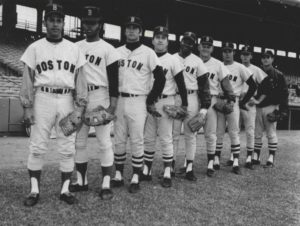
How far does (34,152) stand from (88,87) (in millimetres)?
833

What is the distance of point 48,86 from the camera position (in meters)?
3.18

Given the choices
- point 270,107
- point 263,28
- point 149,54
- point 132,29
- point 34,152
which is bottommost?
point 34,152

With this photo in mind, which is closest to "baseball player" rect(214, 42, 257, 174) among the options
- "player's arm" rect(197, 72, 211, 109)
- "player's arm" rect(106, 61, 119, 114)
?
"player's arm" rect(197, 72, 211, 109)

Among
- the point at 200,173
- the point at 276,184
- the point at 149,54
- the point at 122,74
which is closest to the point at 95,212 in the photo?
the point at 122,74

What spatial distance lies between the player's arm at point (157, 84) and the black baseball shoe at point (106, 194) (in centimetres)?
108

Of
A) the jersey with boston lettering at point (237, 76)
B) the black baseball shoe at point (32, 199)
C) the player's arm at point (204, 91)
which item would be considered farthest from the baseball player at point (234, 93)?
the black baseball shoe at point (32, 199)

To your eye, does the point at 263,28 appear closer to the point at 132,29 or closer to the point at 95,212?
the point at 132,29

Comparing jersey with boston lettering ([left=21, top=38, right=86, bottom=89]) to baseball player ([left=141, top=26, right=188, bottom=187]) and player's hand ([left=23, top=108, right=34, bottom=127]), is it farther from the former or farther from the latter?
baseball player ([left=141, top=26, right=188, bottom=187])

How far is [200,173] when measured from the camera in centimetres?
498

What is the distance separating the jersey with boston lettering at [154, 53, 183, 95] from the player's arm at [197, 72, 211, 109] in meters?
0.40

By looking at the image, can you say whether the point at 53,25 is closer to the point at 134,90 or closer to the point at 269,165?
the point at 134,90

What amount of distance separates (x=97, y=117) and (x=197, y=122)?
1.50 m

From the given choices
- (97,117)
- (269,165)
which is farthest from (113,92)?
(269,165)

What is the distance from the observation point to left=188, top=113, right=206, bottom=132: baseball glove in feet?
14.3
